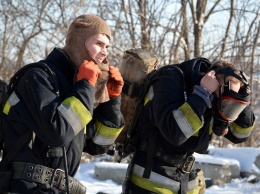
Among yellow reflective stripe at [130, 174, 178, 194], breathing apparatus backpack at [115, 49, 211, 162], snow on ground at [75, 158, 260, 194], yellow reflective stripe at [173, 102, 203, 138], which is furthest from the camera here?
snow on ground at [75, 158, 260, 194]

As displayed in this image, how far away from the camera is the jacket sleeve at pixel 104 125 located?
9.83 feet

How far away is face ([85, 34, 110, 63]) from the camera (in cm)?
282

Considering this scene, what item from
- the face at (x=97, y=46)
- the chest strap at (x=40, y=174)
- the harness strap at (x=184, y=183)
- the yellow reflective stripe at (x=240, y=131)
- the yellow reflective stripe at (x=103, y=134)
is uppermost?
the face at (x=97, y=46)

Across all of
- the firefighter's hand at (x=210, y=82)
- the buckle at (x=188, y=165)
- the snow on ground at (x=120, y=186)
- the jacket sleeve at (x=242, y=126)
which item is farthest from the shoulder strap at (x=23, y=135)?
the snow on ground at (x=120, y=186)

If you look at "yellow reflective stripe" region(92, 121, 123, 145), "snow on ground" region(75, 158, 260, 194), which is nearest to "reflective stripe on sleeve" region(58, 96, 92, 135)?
"yellow reflective stripe" region(92, 121, 123, 145)

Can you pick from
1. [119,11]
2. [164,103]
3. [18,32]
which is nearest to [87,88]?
[164,103]

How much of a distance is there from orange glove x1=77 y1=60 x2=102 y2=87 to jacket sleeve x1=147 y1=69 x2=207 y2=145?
67 cm

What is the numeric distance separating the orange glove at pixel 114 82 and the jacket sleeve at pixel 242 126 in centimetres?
120

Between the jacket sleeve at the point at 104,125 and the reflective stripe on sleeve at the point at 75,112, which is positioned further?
the jacket sleeve at the point at 104,125

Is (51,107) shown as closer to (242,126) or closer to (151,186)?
(151,186)

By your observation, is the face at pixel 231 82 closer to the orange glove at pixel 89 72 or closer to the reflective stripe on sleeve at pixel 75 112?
the orange glove at pixel 89 72

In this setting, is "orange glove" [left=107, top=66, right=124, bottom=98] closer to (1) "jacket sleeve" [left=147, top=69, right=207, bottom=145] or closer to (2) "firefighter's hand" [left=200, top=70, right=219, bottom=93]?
(1) "jacket sleeve" [left=147, top=69, right=207, bottom=145]

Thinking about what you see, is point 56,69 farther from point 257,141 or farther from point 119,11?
point 257,141

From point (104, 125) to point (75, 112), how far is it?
58 centimetres
